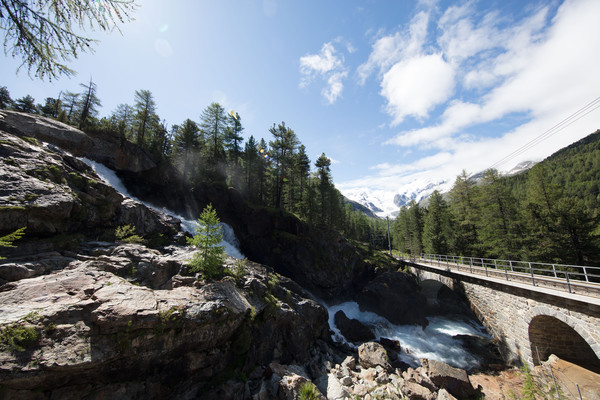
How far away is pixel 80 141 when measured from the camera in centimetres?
2366

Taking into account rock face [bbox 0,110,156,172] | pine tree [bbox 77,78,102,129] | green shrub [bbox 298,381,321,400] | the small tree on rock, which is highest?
pine tree [bbox 77,78,102,129]

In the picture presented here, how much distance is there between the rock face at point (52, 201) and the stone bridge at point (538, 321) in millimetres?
27632

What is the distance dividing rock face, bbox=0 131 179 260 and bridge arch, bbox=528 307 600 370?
28632mm

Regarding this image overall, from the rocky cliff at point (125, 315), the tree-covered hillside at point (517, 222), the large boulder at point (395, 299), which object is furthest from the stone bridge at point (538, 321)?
the large boulder at point (395, 299)

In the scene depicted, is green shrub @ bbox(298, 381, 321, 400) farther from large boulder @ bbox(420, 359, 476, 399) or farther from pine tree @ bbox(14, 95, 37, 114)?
pine tree @ bbox(14, 95, 37, 114)

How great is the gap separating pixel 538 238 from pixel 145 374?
33.1 meters

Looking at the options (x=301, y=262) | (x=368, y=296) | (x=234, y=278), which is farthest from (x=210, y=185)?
(x=368, y=296)

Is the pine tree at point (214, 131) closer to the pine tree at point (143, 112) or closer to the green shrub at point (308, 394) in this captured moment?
the pine tree at point (143, 112)

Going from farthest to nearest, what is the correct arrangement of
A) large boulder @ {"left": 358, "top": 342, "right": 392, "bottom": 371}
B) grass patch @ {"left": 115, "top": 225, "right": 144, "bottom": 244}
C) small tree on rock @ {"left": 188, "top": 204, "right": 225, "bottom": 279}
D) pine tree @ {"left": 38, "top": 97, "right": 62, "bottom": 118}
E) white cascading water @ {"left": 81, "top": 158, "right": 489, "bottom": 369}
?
pine tree @ {"left": 38, "top": 97, "right": 62, "bottom": 118}, white cascading water @ {"left": 81, "top": 158, "right": 489, "bottom": 369}, large boulder @ {"left": 358, "top": 342, "right": 392, "bottom": 371}, grass patch @ {"left": 115, "top": 225, "right": 144, "bottom": 244}, small tree on rock @ {"left": 188, "top": 204, "right": 225, "bottom": 279}

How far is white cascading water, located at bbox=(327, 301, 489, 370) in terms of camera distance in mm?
18516

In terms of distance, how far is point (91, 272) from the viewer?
995 cm

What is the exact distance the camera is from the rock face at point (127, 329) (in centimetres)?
645

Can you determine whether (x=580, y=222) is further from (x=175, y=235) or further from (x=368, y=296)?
(x=175, y=235)

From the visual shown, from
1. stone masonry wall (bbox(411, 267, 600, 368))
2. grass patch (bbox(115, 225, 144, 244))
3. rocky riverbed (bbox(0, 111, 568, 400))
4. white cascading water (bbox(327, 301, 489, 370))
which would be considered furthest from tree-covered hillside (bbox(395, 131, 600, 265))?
grass patch (bbox(115, 225, 144, 244))
